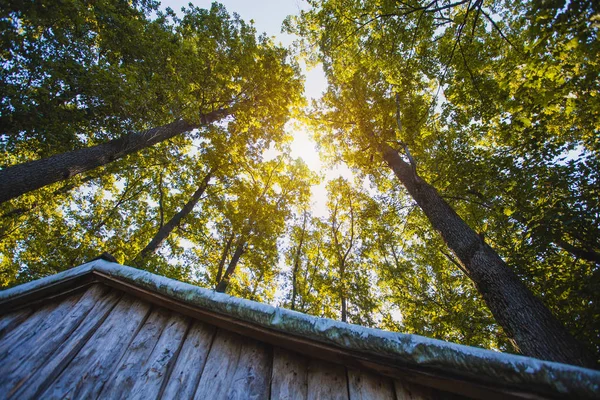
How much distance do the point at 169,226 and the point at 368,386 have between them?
11.5 metres

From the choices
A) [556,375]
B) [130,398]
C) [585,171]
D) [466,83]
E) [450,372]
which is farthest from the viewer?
[466,83]

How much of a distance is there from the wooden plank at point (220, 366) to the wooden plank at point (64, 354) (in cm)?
107

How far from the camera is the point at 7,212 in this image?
1240 centimetres

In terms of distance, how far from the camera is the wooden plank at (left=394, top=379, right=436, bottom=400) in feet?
4.28

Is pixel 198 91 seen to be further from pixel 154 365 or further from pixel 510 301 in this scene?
pixel 510 301

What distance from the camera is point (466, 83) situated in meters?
7.24

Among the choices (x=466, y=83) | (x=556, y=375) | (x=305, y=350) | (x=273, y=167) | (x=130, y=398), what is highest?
(x=273, y=167)

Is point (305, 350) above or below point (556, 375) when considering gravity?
above

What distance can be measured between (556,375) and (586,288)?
169 inches

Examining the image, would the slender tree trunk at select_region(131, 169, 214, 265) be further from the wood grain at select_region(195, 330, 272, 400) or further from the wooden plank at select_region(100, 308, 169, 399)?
the wood grain at select_region(195, 330, 272, 400)

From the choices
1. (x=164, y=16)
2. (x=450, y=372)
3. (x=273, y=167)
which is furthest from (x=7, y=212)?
(x=450, y=372)

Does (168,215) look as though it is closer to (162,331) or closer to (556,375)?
(162,331)

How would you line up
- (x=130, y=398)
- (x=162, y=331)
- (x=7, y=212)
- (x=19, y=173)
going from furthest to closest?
(x=7, y=212)
(x=19, y=173)
(x=162, y=331)
(x=130, y=398)

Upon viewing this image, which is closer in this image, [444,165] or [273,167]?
[444,165]
